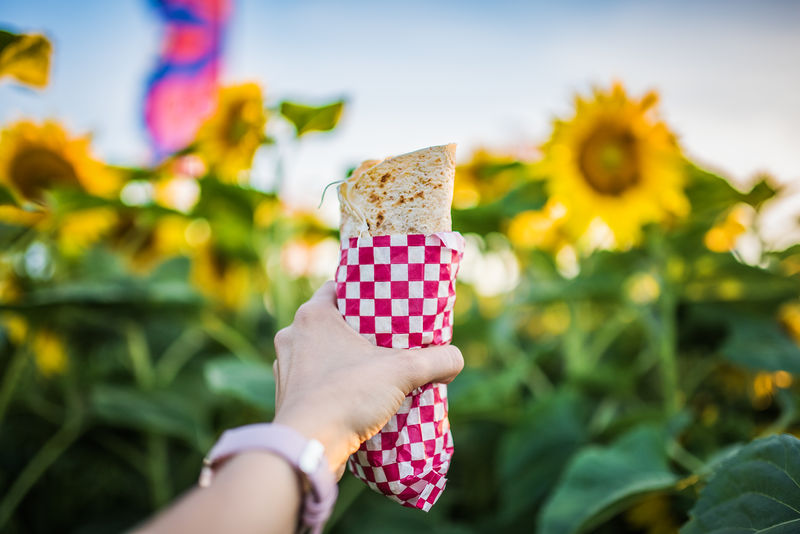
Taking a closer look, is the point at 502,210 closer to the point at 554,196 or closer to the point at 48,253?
the point at 554,196

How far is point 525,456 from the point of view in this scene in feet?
2.69

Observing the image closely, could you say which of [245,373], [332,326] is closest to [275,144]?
[245,373]

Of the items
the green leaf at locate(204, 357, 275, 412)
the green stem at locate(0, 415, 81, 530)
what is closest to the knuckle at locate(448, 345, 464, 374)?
the green leaf at locate(204, 357, 275, 412)

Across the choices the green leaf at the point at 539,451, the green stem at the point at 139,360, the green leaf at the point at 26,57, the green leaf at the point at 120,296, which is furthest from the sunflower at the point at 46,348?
the green leaf at the point at 539,451

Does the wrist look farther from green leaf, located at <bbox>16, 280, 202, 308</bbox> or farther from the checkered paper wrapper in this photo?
green leaf, located at <bbox>16, 280, 202, 308</bbox>

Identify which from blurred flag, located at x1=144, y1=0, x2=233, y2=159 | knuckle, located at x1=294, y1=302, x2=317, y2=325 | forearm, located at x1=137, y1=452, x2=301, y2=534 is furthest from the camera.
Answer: blurred flag, located at x1=144, y1=0, x2=233, y2=159

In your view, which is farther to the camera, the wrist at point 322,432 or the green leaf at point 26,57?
the green leaf at point 26,57

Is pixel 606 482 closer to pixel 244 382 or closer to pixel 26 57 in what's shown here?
pixel 244 382

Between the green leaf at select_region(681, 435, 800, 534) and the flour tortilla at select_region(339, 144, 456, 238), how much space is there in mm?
291

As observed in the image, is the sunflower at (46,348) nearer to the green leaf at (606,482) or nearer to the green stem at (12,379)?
the green stem at (12,379)

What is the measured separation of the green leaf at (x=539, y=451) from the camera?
31.2 inches

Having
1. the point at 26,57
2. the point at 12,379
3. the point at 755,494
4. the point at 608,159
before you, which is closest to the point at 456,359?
the point at 755,494

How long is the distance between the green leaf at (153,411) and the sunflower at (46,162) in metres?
0.43

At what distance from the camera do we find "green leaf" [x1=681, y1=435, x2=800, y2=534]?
0.37 meters
